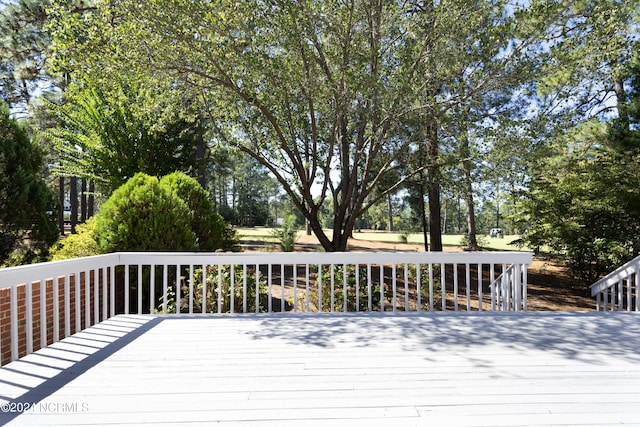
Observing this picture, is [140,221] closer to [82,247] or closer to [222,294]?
[82,247]

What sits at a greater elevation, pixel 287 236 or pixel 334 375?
pixel 287 236

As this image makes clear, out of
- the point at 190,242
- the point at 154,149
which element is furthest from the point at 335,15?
the point at 154,149

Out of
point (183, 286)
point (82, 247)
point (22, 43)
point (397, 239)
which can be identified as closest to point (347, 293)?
point (183, 286)

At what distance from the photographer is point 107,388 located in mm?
2045

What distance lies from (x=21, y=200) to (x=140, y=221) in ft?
11.0

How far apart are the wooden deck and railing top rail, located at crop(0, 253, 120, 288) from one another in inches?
20.0

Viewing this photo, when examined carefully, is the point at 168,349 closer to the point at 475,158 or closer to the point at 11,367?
the point at 11,367

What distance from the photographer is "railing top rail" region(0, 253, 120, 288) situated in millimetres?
2359

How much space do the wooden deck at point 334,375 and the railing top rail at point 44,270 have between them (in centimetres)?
51

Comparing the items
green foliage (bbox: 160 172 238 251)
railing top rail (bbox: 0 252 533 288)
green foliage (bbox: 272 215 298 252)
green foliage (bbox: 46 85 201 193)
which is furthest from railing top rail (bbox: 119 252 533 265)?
green foliage (bbox: 272 215 298 252)

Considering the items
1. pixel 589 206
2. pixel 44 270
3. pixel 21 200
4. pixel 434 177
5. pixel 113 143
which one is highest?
pixel 113 143

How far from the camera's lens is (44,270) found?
8.80ft

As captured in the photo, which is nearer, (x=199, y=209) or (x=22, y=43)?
→ (x=199, y=209)

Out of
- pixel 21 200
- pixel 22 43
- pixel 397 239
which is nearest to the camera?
pixel 21 200
